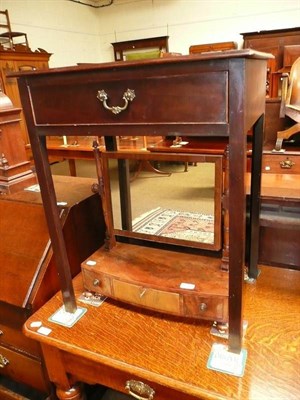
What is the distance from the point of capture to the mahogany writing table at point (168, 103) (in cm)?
60

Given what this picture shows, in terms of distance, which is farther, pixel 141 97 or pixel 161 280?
pixel 161 280

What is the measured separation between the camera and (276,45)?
14.4 ft

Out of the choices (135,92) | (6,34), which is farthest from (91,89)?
(6,34)

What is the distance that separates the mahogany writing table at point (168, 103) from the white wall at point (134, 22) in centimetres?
505

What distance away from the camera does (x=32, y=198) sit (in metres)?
1.22

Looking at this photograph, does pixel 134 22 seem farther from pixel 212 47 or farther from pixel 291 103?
pixel 291 103

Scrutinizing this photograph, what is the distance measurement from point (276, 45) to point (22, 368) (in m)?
4.75

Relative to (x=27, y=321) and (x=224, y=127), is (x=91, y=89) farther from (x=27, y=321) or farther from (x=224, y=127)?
(x=27, y=321)

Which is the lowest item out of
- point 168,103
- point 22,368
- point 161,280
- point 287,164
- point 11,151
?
point 22,368

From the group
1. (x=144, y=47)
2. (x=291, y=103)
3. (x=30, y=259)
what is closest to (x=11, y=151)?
(x=30, y=259)

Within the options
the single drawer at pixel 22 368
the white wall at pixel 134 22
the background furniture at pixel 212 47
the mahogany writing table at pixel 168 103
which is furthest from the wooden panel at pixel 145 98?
the white wall at pixel 134 22

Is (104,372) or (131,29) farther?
(131,29)

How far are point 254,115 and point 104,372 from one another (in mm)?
779

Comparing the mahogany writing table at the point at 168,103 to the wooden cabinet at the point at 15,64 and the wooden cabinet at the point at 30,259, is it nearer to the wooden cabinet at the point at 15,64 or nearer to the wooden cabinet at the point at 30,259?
the wooden cabinet at the point at 30,259
